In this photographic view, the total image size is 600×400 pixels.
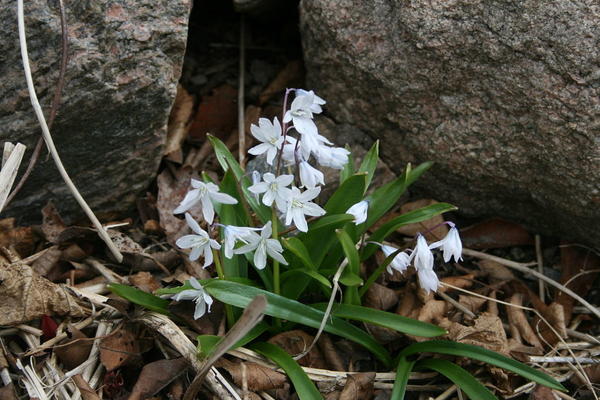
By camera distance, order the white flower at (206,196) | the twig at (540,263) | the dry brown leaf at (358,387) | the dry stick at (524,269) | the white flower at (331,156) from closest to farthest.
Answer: the white flower at (206,196) → the white flower at (331,156) → the dry brown leaf at (358,387) → the dry stick at (524,269) → the twig at (540,263)

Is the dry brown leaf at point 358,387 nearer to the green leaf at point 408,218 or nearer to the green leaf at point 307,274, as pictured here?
the green leaf at point 307,274

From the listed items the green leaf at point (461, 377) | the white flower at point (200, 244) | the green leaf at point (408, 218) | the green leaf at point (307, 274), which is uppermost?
the white flower at point (200, 244)

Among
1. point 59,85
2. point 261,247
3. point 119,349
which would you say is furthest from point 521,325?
point 59,85

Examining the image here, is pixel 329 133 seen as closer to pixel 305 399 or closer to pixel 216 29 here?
pixel 216 29

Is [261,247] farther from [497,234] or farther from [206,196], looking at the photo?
[497,234]

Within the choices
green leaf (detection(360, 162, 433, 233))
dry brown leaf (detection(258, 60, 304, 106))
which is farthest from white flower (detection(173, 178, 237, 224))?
dry brown leaf (detection(258, 60, 304, 106))

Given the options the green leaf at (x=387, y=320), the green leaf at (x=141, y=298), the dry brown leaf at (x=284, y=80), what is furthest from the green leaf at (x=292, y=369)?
the dry brown leaf at (x=284, y=80)

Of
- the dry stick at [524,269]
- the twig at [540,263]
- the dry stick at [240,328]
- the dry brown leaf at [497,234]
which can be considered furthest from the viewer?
the dry brown leaf at [497,234]
